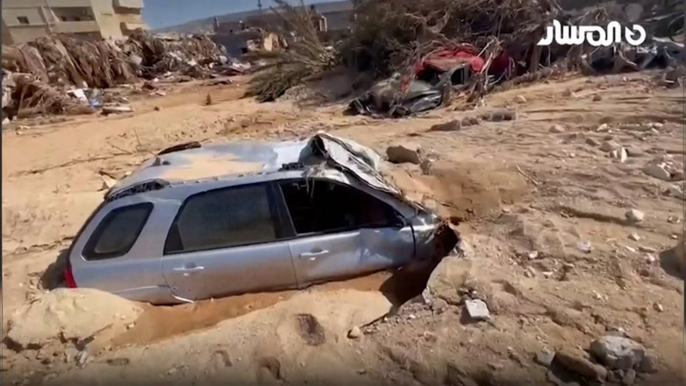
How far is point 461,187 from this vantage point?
15.5ft

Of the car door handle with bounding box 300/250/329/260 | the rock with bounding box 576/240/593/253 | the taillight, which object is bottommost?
the rock with bounding box 576/240/593/253

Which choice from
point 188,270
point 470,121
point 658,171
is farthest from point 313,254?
point 470,121

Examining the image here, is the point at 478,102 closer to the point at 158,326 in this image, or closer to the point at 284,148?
the point at 284,148

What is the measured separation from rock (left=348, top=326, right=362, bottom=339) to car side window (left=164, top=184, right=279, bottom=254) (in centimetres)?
84

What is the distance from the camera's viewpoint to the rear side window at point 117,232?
3.21m

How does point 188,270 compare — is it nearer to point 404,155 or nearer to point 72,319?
point 72,319

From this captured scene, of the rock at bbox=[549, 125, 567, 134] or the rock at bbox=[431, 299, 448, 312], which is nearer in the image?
the rock at bbox=[431, 299, 448, 312]

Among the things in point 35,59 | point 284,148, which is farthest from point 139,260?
point 35,59

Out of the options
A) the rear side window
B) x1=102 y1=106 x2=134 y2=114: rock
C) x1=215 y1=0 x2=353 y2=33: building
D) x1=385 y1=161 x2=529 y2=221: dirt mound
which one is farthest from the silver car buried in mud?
x1=215 y1=0 x2=353 y2=33: building

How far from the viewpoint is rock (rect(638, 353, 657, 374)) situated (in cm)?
246

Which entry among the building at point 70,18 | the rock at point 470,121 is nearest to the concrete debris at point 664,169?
the rock at point 470,121

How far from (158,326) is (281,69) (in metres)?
11.7

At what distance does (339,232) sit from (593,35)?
369 inches

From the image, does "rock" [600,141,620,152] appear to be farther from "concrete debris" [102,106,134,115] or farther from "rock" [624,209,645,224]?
"concrete debris" [102,106,134,115]
